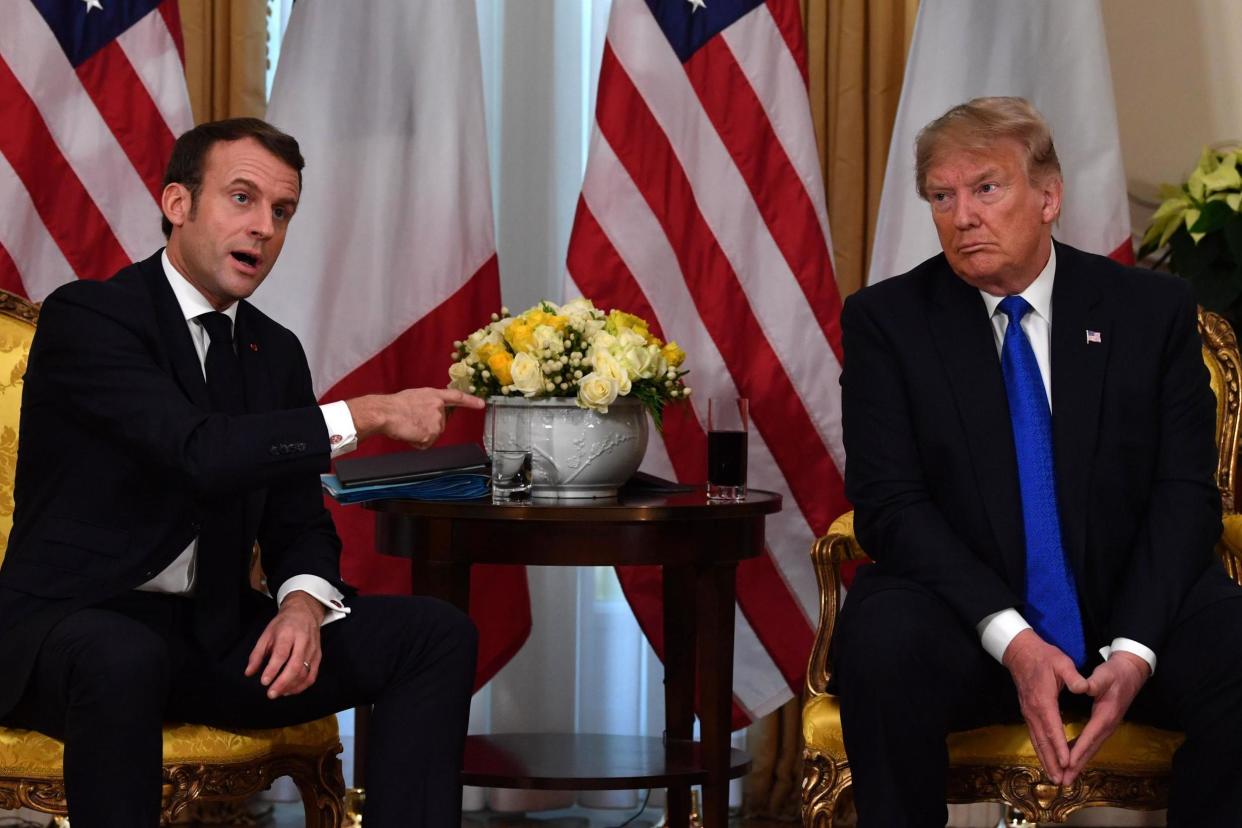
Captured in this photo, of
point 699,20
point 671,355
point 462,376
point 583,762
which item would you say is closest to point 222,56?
point 699,20

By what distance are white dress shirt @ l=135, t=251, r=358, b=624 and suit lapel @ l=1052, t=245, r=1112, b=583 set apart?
116 centimetres

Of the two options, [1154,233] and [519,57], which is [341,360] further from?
[1154,233]

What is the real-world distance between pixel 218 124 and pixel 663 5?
1401mm

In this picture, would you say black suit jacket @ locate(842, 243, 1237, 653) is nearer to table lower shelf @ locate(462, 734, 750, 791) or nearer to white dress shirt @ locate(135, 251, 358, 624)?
table lower shelf @ locate(462, 734, 750, 791)

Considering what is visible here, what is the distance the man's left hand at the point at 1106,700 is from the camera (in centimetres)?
214

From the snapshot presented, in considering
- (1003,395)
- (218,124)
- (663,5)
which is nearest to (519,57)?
(663,5)

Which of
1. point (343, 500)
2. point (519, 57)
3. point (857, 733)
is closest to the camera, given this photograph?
point (857, 733)

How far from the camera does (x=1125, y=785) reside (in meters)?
2.29

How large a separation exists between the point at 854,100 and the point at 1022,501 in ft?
5.30

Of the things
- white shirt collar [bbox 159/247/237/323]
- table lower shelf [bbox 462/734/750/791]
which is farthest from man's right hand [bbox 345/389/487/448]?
table lower shelf [bbox 462/734/750/791]

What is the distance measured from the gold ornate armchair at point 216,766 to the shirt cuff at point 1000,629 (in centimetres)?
108

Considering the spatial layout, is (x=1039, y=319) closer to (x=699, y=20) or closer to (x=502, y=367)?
(x=502, y=367)

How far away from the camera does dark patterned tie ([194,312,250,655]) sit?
7.63ft

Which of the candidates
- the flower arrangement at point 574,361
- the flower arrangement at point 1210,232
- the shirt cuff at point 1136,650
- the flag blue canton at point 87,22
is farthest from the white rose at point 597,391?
the flag blue canton at point 87,22
